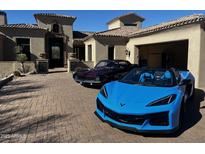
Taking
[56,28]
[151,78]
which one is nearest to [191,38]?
[151,78]

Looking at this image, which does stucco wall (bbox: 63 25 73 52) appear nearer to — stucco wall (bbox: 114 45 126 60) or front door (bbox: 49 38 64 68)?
front door (bbox: 49 38 64 68)

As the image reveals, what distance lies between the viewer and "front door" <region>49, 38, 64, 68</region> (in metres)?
22.2

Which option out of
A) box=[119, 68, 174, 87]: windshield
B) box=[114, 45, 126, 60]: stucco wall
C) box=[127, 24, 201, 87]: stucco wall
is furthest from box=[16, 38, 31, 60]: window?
box=[119, 68, 174, 87]: windshield

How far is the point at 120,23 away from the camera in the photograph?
28281 millimetres

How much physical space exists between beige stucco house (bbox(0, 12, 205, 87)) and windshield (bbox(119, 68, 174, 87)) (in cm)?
553

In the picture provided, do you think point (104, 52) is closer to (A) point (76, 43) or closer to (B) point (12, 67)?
(A) point (76, 43)

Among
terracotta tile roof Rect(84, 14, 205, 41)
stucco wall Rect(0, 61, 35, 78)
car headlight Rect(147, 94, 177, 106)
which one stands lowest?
car headlight Rect(147, 94, 177, 106)

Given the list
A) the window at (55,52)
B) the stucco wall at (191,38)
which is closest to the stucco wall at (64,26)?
the window at (55,52)

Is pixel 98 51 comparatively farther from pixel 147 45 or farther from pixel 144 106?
pixel 144 106

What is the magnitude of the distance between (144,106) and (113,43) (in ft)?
48.6

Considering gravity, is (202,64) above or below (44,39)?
below

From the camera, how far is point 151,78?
19.6 feet

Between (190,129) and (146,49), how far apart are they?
15369mm

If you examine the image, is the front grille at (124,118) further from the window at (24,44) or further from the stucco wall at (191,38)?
the window at (24,44)
